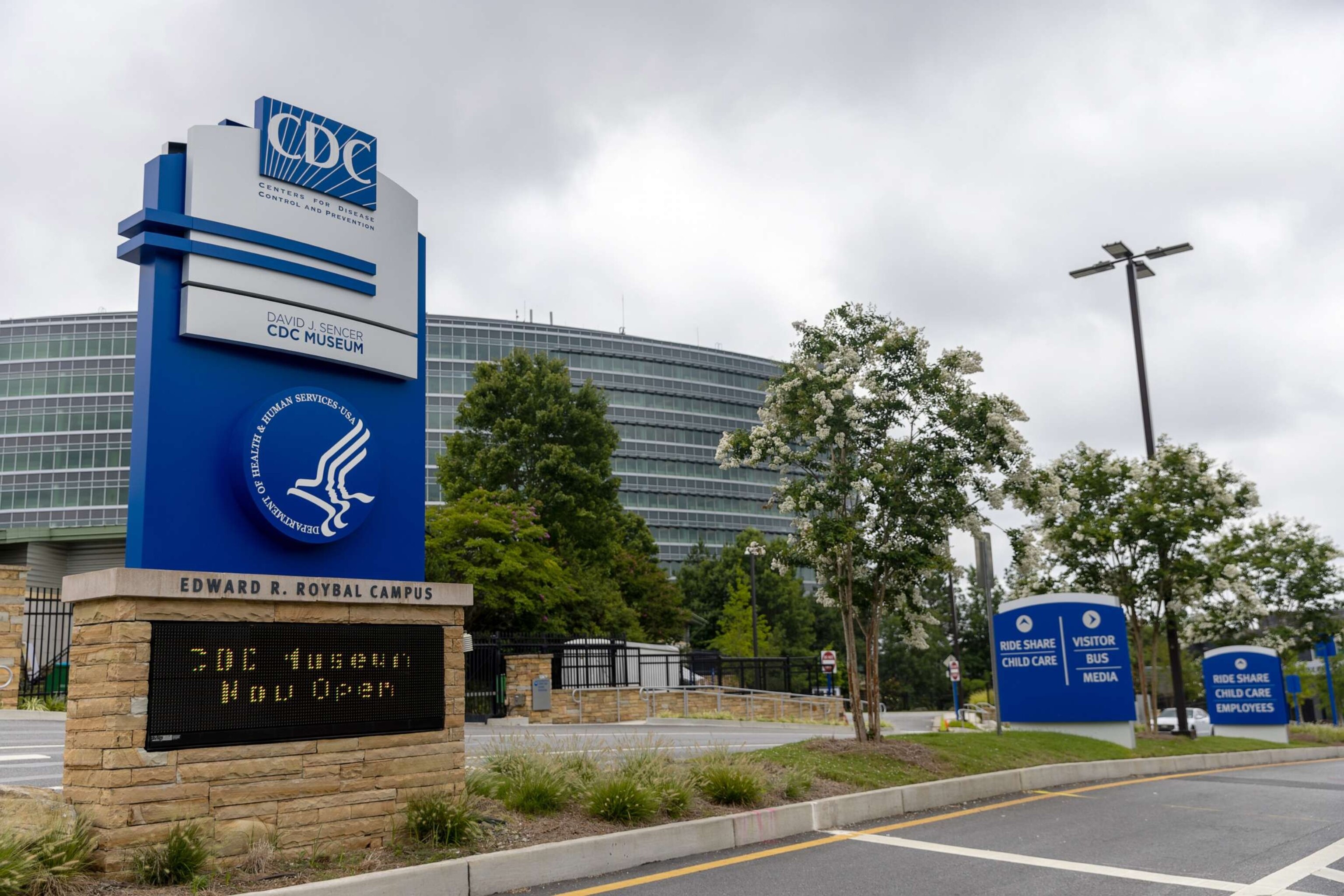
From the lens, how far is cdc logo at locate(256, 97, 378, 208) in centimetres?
816

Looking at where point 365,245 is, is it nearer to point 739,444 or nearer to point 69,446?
point 739,444

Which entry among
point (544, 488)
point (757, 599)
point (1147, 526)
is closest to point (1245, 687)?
point (1147, 526)

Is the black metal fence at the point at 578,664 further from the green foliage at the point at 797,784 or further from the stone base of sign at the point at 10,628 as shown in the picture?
the green foliage at the point at 797,784

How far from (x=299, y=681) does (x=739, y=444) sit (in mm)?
8979

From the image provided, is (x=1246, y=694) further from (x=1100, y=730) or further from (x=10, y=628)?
(x=10, y=628)

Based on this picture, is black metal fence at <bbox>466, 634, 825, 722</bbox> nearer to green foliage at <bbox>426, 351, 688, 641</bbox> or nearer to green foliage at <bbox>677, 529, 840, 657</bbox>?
green foliage at <bbox>426, 351, 688, 641</bbox>

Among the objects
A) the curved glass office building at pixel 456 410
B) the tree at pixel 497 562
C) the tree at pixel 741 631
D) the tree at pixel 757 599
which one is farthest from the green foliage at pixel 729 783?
the tree at pixel 757 599

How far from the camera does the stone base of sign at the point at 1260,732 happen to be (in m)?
26.5

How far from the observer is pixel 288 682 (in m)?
7.20

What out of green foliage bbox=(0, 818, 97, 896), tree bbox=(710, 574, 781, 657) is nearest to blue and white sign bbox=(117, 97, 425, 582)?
green foliage bbox=(0, 818, 97, 896)

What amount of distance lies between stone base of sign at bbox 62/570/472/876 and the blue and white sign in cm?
42

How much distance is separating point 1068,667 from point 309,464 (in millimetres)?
16927

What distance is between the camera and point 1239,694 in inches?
1074

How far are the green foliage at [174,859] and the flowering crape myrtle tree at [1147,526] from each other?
62.9ft
